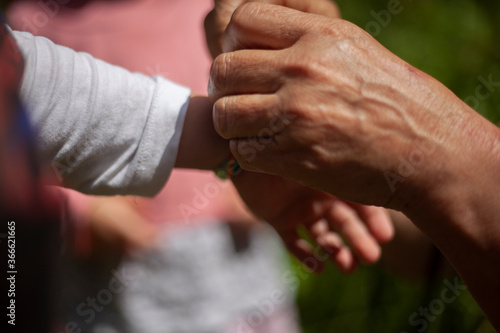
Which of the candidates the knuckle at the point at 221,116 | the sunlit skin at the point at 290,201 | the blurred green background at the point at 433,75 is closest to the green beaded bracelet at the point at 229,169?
the sunlit skin at the point at 290,201

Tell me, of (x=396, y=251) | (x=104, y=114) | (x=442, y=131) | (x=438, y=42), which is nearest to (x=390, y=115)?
(x=442, y=131)

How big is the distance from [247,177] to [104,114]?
250 millimetres

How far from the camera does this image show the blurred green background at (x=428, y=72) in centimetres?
144

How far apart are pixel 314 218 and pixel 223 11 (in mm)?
387

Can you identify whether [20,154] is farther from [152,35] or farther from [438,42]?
[438,42]
